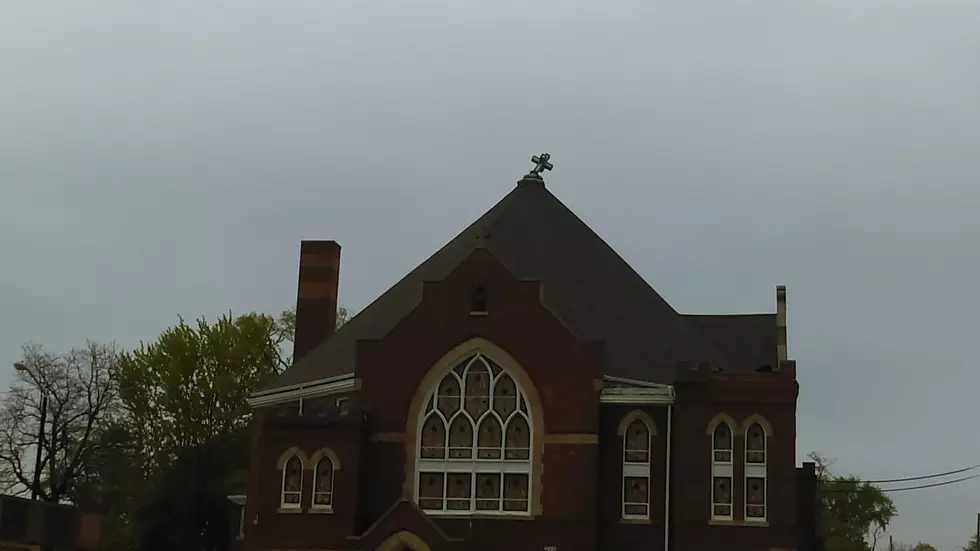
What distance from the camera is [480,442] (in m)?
38.7

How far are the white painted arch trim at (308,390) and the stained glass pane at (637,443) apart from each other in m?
8.15

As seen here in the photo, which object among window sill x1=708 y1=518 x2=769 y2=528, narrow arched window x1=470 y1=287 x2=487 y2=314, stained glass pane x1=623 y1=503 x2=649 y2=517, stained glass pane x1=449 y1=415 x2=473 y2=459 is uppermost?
narrow arched window x1=470 y1=287 x2=487 y2=314

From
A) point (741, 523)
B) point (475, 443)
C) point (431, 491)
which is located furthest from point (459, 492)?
point (741, 523)

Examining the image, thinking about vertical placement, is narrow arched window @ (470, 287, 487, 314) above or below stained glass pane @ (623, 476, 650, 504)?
above

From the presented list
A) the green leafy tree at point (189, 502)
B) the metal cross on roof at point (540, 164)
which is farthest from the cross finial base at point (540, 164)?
the green leafy tree at point (189, 502)

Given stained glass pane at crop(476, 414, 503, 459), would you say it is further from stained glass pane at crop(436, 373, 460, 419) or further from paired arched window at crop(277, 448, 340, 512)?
paired arched window at crop(277, 448, 340, 512)

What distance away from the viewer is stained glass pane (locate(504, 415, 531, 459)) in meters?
38.5

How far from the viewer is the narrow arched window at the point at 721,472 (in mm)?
37375

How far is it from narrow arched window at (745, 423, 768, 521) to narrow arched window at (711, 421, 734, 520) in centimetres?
47

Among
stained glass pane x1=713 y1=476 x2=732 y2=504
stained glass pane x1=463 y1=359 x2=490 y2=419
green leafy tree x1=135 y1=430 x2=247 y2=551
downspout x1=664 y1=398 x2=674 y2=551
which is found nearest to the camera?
stained glass pane x1=713 y1=476 x2=732 y2=504

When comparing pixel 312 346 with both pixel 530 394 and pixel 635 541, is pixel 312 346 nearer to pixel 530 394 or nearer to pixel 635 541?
pixel 530 394

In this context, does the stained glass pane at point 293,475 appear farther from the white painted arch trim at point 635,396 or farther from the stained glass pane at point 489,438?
the white painted arch trim at point 635,396

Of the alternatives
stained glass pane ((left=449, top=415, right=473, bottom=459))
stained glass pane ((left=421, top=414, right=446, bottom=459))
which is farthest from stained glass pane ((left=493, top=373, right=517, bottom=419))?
stained glass pane ((left=421, top=414, right=446, bottom=459))

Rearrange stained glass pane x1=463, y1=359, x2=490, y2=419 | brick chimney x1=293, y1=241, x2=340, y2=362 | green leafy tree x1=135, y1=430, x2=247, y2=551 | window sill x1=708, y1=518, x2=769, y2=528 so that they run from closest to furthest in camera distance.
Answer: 1. window sill x1=708, y1=518, x2=769, y2=528
2. stained glass pane x1=463, y1=359, x2=490, y2=419
3. brick chimney x1=293, y1=241, x2=340, y2=362
4. green leafy tree x1=135, y1=430, x2=247, y2=551
